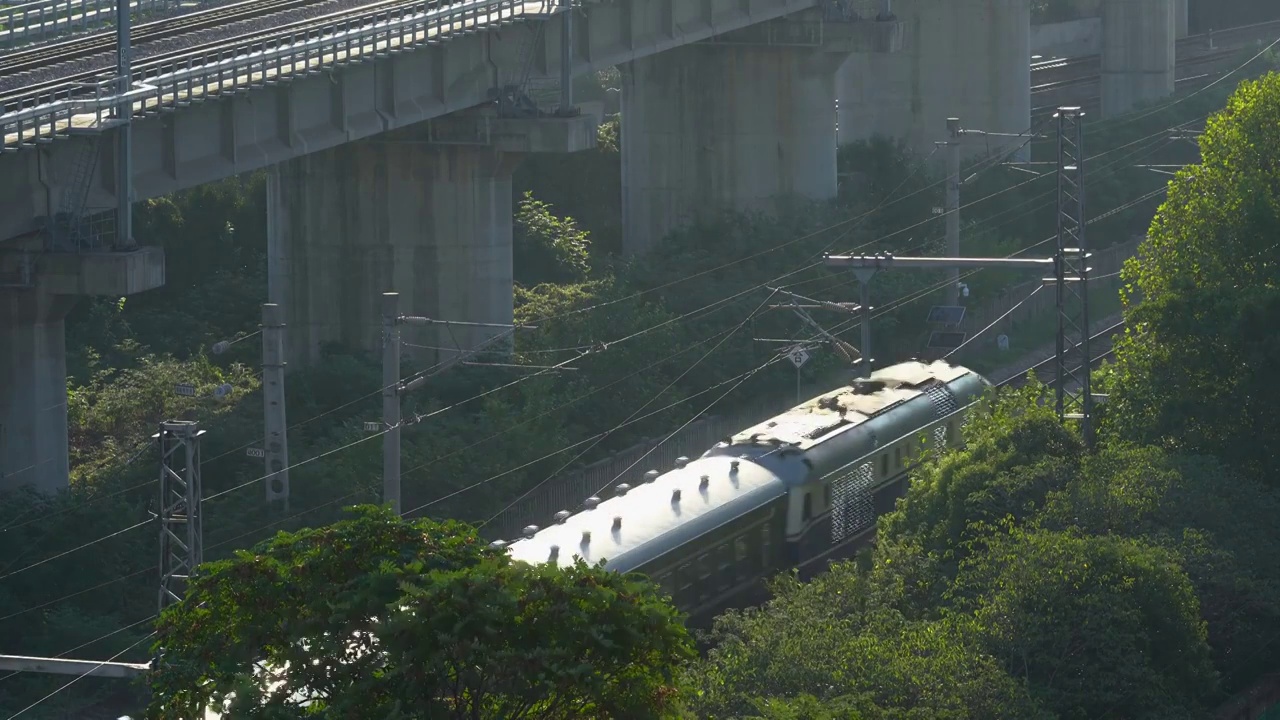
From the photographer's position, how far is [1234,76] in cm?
9144

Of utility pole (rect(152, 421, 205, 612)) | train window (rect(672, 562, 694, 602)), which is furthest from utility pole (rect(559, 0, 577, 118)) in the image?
utility pole (rect(152, 421, 205, 612))

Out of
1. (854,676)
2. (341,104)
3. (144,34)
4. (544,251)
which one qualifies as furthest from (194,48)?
(854,676)

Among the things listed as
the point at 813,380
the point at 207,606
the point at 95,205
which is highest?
the point at 95,205

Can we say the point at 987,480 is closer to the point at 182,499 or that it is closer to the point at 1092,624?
the point at 1092,624

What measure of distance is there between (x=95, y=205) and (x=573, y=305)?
1911 cm

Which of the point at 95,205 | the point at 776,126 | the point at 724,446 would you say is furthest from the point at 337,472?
the point at 776,126

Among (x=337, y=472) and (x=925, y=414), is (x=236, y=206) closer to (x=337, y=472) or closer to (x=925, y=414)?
(x=337, y=472)

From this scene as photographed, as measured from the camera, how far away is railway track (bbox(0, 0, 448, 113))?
35.4 metres

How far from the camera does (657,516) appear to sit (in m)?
28.2

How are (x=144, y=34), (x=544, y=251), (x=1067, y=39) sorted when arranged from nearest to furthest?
(x=144, y=34)
(x=544, y=251)
(x=1067, y=39)

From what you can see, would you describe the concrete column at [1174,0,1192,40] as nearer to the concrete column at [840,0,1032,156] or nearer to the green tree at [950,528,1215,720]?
the concrete column at [840,0,1032,156]

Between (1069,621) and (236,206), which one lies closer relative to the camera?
(1069,621)

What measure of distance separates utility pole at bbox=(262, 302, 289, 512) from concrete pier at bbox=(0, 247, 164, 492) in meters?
2.18

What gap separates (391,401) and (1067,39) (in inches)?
3233
